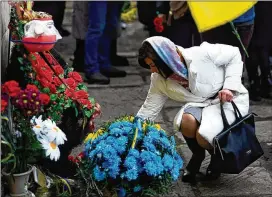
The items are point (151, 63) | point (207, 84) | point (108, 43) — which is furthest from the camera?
point (108, 43)

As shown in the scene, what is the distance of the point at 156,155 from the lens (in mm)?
3971

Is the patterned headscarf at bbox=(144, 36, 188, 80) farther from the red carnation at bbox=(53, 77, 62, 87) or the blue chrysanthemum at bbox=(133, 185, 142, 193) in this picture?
the blue chrysanthemum at bbox=(133, 185, 142, 193)

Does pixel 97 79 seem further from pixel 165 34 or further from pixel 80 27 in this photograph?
pixel 165 34

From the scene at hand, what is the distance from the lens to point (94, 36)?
720cm

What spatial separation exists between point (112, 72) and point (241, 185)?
3.36 metres

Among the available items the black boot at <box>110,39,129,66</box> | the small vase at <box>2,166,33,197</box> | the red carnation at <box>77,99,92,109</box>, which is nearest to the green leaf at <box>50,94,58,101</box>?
the red carnation at <box>77,99,92,109</box>

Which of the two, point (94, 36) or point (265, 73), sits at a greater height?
point (94, 36)

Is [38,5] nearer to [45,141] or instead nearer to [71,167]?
[71,167]

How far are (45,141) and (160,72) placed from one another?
1.13 metres

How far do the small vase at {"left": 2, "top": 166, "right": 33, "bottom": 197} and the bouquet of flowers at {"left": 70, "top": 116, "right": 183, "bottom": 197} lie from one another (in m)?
0.42

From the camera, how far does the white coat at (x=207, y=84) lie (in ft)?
14.7

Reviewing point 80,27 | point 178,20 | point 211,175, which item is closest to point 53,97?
point 211,175

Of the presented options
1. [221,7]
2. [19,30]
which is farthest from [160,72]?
[221,7]

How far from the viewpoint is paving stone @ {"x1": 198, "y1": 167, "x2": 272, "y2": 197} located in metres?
4.57
